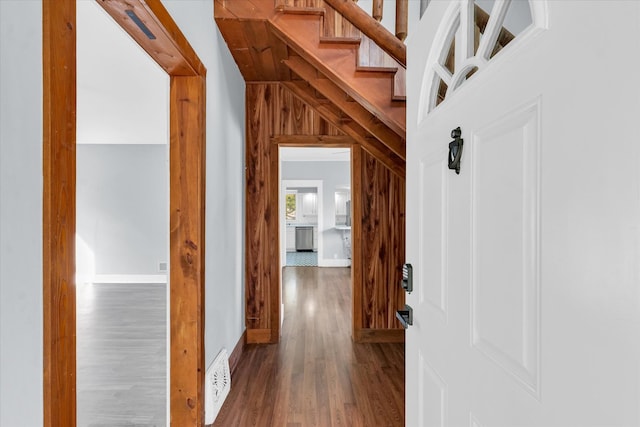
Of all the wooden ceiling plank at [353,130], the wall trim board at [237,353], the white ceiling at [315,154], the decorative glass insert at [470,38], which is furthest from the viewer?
the white ceiling at [315,154]

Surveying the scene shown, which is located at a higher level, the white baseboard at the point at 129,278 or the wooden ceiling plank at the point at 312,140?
the wooden ceiling plank at the point at 312,140

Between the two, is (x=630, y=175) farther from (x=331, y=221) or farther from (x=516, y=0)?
(x=331, y=221)

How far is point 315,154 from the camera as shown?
6680 mm

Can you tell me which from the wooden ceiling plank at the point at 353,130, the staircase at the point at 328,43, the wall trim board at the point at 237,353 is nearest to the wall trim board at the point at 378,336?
the wall trim board at the point at 237,353

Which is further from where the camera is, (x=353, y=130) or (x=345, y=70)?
(x=353, y=130)

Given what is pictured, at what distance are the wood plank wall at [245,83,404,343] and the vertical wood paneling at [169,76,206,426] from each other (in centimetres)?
133

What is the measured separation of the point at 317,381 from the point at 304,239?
830cm

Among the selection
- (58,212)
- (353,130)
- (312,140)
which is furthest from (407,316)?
(312,140)

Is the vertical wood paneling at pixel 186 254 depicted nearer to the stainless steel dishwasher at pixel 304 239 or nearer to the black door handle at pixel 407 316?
the black door handle at pixel 407 316

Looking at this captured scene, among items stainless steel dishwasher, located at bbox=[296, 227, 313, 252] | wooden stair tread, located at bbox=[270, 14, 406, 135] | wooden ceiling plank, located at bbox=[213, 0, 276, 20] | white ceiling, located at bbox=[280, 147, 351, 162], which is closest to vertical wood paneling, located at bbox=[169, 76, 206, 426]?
wooden ceiling plank, located at bbox=[213, 0, 276, 20]

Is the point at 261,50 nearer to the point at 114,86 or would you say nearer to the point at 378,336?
the point at 114,86

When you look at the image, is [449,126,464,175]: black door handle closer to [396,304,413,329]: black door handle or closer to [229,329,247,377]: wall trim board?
[396,304,413,329]: black door handle

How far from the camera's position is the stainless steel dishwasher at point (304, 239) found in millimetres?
10555

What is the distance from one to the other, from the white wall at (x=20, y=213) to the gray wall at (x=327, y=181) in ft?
22.0
